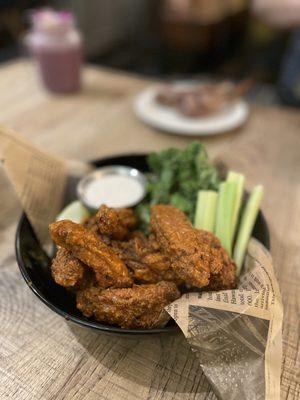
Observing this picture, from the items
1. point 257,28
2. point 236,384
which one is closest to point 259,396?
point 236,384

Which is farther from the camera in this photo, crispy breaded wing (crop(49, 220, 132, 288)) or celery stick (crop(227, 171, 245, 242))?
celery stick (crop(227, 171, 245, 242))

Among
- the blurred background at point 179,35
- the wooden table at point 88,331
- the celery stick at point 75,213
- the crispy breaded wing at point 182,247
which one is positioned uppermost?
the crispy breaded wing at point 182,247

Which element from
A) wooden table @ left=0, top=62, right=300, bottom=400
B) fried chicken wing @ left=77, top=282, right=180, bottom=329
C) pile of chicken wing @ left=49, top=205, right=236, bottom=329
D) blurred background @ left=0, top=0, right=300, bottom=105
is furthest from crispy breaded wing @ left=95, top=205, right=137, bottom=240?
blurred background @ left=0, top=0, right=300, bottom=105

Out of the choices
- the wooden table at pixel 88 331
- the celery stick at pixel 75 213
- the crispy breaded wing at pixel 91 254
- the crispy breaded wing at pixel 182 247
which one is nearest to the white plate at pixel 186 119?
the wooden table at pixel 88 331

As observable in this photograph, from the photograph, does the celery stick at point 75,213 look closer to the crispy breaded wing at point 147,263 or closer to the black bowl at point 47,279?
the black bowl at point 47,279

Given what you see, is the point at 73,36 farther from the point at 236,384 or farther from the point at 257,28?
the point at 257,28

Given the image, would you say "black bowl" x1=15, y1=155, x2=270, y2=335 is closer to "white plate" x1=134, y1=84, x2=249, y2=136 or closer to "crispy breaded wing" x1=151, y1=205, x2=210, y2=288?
"crispy breaded wing" x1=151, y1=205, x2=210, y2=288

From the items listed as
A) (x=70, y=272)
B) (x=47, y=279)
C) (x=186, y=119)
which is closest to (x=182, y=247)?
(x=70, y=272)

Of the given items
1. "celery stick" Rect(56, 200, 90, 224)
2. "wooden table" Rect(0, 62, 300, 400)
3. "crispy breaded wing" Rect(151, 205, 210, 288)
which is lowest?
"wooden table" Rect(0, 62, 300, 400)
